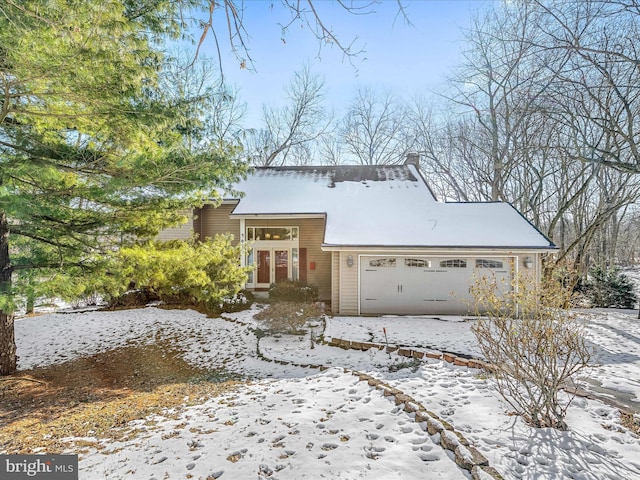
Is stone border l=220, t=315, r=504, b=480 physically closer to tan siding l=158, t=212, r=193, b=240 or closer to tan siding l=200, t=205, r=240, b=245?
tan siding l=200, t=205, r=240, b=245

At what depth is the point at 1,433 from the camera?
4.52 m

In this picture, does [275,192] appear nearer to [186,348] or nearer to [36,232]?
[186,348]

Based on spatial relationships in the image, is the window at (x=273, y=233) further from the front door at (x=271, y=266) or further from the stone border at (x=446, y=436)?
the stone border at (x=446, y=436)

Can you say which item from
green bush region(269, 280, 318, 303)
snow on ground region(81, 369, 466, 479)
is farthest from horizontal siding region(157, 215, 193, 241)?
snow on ground region(81, 369, 466, 479)

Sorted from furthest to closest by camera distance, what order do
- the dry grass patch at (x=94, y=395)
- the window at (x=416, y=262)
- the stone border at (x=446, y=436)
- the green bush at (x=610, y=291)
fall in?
the green bush at (x=610, y=291) < the window at (x=416, y=262) < the dry grass patch at (x=94, y=395) < the stone border at (x=446, y=436)

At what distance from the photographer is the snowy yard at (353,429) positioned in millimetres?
2982

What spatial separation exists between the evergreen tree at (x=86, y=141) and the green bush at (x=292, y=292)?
6001mm

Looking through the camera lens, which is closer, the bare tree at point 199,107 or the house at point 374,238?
the bare tree at point 199,107

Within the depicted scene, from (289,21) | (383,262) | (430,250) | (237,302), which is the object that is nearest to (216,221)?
(237,302)

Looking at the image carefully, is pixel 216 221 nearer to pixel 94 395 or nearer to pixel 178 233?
pixel 178 233

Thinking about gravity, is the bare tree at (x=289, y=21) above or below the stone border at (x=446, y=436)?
above

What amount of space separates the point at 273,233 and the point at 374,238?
4.85m

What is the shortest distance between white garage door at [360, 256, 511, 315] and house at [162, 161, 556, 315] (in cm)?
4

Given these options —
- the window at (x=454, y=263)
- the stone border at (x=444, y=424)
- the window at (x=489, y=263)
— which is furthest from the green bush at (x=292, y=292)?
the window at (x=489, y=263)
